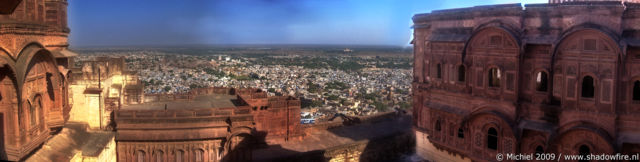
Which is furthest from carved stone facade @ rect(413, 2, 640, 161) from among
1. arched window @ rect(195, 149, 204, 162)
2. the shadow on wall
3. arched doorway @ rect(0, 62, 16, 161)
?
arched doorway @ rect(0, 62, 16, 161)

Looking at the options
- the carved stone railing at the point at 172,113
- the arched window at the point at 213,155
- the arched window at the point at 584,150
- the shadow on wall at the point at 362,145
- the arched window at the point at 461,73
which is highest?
the arched window at the point at 461,73

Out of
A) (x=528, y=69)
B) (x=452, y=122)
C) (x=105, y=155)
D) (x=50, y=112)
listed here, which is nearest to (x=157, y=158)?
(x=105, y=155)

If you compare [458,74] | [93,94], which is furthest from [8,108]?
[458,74]

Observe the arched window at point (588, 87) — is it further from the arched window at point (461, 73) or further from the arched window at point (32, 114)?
the arched window at point (32, 114)

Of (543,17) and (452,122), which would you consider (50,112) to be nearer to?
(452,122)

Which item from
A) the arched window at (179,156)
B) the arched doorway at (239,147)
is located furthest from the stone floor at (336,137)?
the arched window at (179,156)

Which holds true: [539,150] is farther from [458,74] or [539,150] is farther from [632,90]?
[458,74]
